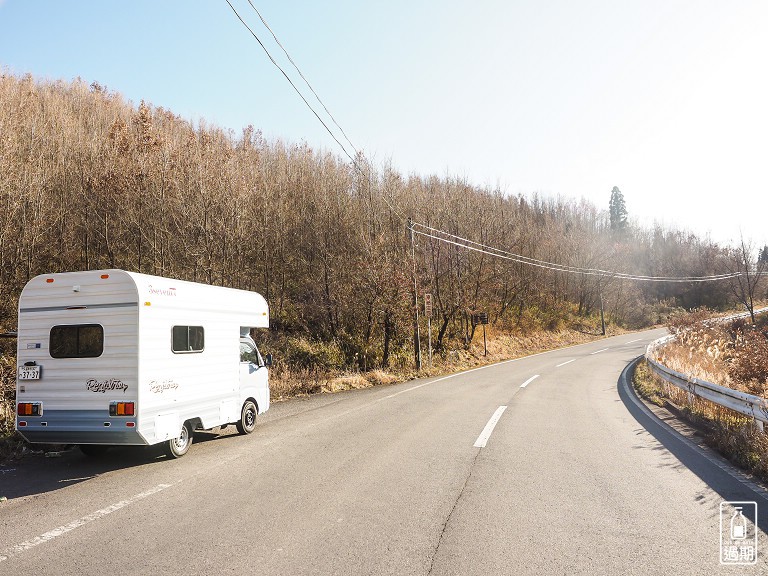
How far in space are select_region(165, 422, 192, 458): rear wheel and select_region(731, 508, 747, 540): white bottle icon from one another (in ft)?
23.3

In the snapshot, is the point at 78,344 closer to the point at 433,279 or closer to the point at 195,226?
the point at 195,226

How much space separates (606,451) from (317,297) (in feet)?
65.3

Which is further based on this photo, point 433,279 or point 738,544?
point 433,279

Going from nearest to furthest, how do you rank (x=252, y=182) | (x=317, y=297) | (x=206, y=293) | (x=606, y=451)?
(x=606, y=451)
(x=206, y=293)
(x=252, y=182)
(x=317, y=297)

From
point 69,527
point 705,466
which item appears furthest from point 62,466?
point 705,466

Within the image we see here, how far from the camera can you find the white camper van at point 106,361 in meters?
6.85

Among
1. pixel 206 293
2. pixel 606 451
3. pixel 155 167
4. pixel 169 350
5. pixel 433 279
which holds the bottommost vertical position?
pixel 606 451

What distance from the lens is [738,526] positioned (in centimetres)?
468

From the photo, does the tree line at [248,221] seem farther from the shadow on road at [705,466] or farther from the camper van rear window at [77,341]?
the shadow on road at [705,466]

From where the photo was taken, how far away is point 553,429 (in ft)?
31.4

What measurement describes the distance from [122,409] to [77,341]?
4.24 ft

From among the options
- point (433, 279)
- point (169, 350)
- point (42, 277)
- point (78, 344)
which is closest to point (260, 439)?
point (169, 350)

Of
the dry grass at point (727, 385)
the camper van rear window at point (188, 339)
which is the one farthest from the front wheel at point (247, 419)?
the dry grass at point (727, 385)

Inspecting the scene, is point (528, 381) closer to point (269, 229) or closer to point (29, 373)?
point (29, 373)
